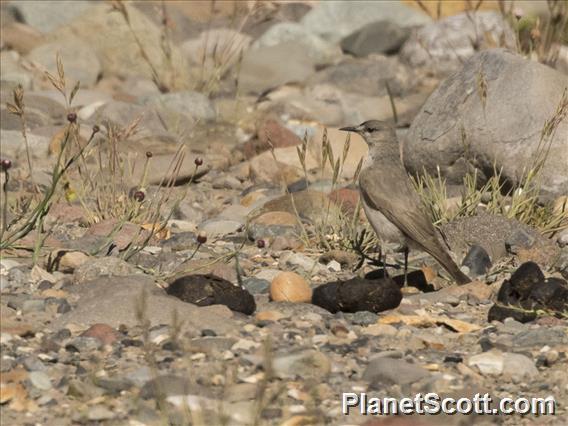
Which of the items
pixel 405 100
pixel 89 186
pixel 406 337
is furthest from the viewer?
pixel 405 100

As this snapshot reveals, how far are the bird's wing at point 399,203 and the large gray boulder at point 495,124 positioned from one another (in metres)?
1.46

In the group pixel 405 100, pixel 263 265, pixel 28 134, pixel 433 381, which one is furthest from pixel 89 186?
pixel 405 100

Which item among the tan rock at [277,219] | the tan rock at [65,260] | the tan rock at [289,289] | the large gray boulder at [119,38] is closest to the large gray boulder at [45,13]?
the large gray boulder at [119,38]

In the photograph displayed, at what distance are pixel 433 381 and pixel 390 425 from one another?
74 centimetres

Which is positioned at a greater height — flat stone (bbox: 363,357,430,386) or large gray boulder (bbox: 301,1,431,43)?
flat stone (bbox: 363,357,430,386)

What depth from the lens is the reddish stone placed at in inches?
243

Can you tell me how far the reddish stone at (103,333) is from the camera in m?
6.17

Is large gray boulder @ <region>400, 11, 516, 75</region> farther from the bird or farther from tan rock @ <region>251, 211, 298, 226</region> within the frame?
the bird

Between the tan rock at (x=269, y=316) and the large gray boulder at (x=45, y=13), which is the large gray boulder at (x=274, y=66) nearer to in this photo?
the large gray boulder at (x=45, y=13)

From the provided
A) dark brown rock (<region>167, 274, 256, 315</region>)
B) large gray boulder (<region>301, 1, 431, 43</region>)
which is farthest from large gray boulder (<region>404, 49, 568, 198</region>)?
large gray boulder (<region>301, 1, 431, 43</region>)

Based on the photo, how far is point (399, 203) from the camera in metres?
7.57

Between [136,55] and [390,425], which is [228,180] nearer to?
[136,55]

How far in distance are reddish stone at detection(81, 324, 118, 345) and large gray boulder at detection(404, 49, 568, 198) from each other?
12.0 feet

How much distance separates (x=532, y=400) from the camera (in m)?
5.74
